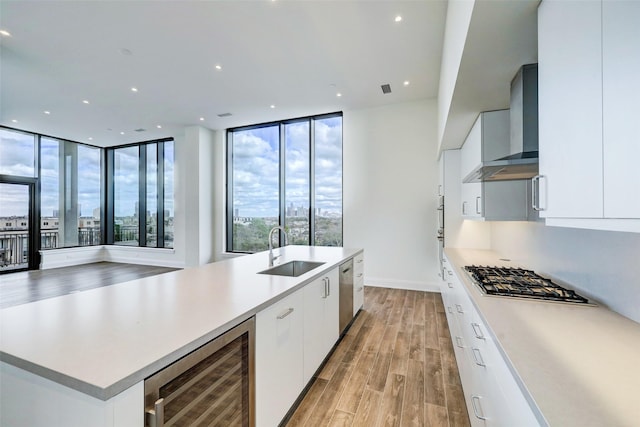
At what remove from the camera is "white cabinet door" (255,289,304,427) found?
1.38 m

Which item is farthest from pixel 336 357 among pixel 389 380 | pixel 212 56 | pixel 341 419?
pixel 212 56

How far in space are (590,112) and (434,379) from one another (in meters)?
2.14

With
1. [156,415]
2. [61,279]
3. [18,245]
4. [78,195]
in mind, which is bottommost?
[61,279]

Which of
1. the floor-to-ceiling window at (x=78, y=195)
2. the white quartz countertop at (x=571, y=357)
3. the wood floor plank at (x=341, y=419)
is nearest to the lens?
the white quartz countertop at (x=571, y=357)

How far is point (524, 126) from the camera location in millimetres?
1613

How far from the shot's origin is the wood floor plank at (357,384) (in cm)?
187

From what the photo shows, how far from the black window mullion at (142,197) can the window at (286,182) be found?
269 cm

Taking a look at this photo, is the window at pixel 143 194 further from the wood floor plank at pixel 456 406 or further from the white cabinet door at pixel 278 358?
the wood floor plank at pixel 456 406

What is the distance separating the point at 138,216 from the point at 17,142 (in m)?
2.99

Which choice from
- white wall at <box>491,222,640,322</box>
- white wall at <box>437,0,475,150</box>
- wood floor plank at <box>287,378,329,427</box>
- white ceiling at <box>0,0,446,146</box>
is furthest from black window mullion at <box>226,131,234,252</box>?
white wall at <box>491,222,640,322</box>

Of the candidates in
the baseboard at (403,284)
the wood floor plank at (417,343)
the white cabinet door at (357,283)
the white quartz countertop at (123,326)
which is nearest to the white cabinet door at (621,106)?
the white quartz countertop at (123,326)

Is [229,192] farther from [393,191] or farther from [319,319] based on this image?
[319,319]

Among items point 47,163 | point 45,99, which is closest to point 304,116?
point 45,99

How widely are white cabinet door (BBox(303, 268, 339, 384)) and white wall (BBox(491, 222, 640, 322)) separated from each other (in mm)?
1640
